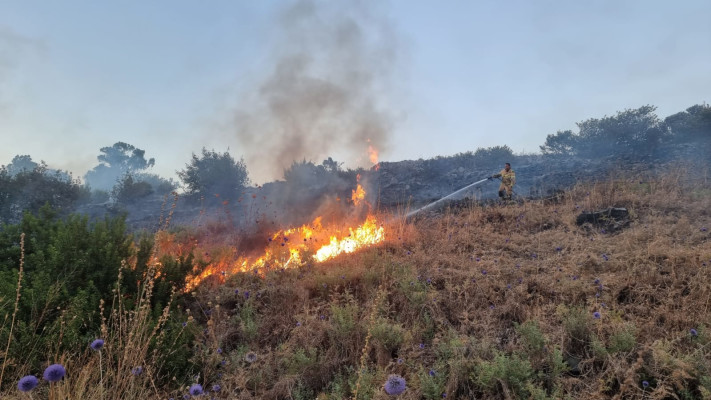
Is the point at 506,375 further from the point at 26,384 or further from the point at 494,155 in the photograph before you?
the point at 494,155

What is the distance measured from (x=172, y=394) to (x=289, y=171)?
16852mm

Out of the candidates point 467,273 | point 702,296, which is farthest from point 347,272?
point 702,296

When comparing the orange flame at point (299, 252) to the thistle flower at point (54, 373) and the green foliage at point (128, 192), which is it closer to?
the thistle flower at point (54, 373)

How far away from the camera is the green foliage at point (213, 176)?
2166cm

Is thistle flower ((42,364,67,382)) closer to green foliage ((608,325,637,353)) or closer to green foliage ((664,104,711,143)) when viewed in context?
green foliage ((608,325,637,353))

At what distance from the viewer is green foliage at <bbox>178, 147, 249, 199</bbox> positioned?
71.1ft

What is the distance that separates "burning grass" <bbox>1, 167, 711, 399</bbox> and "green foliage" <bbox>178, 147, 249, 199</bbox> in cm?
1711

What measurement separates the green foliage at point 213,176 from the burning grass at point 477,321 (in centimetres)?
1711

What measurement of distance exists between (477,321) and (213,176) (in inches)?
815

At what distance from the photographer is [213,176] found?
22.0 m

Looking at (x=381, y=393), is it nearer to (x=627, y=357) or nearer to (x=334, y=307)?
(x=334, y=307)

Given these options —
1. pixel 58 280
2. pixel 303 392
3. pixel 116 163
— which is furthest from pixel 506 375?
pixel 116 163

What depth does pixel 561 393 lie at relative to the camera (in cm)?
262

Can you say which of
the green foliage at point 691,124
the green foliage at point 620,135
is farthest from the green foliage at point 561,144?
the green foliage at point 691,124
